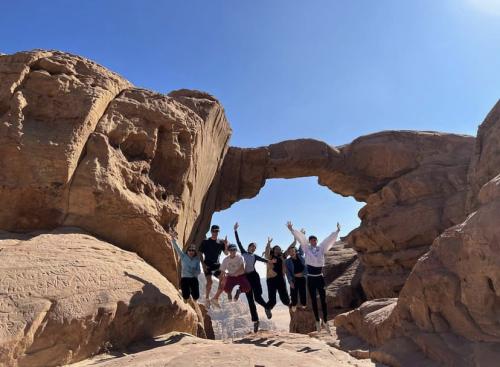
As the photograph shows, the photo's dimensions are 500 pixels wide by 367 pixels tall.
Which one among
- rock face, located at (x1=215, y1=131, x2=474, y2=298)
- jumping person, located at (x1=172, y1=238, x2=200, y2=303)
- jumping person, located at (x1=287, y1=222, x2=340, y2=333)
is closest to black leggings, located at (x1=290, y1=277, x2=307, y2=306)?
jumping person, located at (x1=287, y1=222, x2=340, y2=333)

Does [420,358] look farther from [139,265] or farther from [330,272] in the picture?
[330,272]

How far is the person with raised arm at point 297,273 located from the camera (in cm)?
767

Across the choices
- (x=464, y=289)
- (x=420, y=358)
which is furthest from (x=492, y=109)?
(x=420, y=358)

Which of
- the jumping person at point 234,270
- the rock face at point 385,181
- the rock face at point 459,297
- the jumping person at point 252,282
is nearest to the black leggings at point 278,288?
the jumping person at point 252,282

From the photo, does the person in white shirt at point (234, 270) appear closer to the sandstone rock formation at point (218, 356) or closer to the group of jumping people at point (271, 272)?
the group of jumping people at point (271, 272)

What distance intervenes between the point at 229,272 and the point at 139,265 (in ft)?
5.38

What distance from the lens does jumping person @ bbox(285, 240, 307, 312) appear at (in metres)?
7.67

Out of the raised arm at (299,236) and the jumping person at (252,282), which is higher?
the raised arm at (299,236)

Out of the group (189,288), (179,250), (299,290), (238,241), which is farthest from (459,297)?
(179,250)

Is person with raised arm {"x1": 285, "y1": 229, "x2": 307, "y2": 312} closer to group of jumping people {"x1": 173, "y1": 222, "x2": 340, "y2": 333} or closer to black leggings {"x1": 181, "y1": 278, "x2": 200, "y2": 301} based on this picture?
group of jumping people {"x1": 173, "y1": 222, "x2": 340, "y2": 333}

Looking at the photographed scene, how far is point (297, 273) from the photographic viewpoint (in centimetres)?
771

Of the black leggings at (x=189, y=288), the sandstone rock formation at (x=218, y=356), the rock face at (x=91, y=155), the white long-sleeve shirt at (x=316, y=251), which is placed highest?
the rock face at (x=91, y=155)

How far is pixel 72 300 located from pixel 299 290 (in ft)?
13.8

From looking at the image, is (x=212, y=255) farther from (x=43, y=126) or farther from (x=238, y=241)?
(x=43, y=126)
